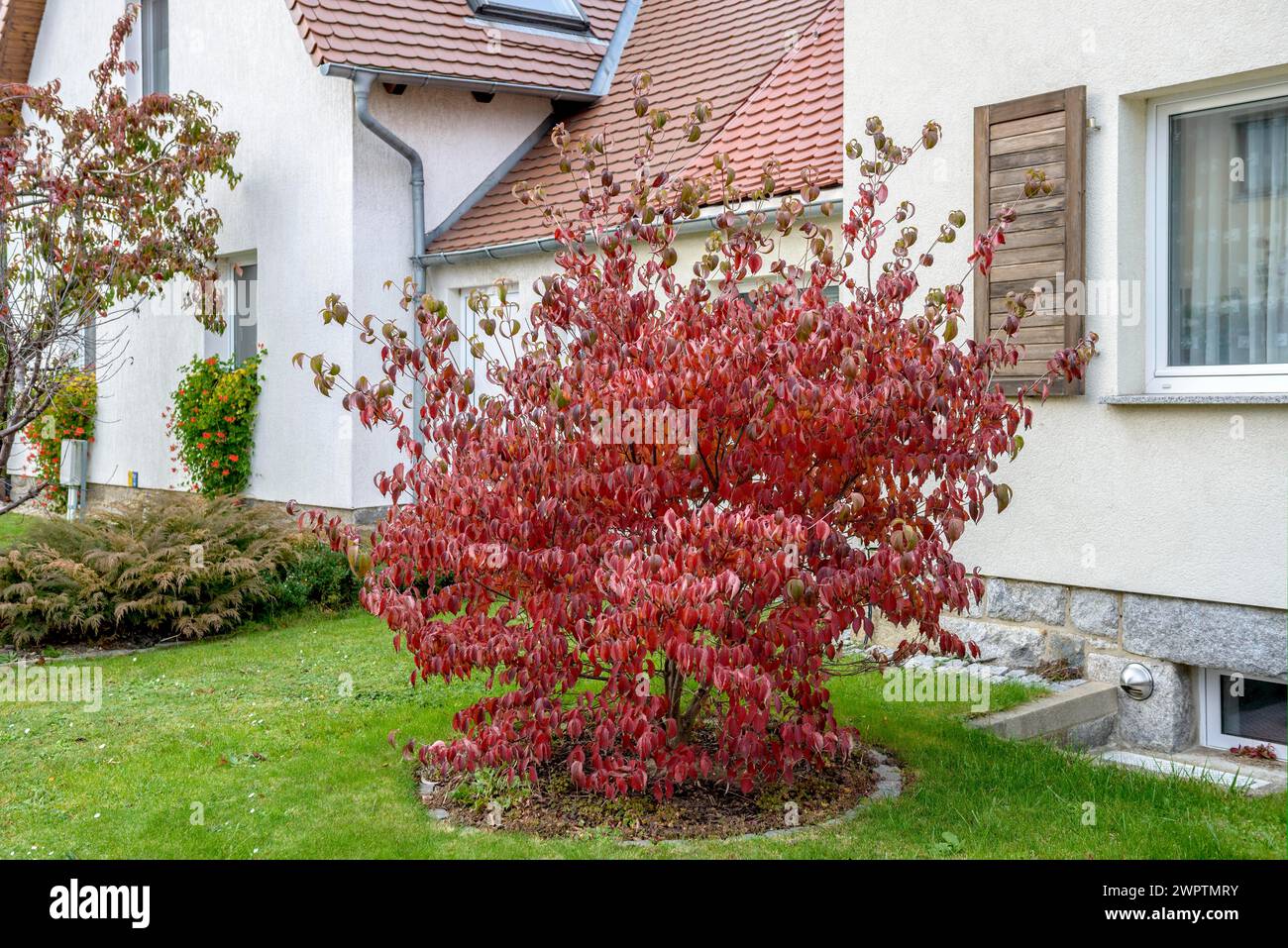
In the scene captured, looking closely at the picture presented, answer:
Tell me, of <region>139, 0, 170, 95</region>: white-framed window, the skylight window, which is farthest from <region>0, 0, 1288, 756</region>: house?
<region>139, 0, 170, 95</region>: white-framed window

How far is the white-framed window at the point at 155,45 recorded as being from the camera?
14492 millimetres

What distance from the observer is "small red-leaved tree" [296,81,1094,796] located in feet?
15.1

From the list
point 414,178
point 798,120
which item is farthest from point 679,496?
point 414,178

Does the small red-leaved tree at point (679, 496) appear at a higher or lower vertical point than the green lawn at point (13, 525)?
higher

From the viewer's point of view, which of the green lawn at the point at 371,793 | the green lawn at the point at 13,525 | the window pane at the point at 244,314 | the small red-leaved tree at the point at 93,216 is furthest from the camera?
the green lawn at the point at 13,525

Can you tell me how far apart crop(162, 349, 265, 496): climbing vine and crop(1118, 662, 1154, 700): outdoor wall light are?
29.3ft

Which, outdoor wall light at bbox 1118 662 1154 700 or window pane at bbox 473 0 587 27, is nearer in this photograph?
outdoor wall light at bbox 1118 662 1154 700

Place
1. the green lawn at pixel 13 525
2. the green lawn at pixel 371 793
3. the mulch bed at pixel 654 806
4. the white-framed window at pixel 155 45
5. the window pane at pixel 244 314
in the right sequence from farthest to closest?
the white-framed window at pixel 155 45
the green lawn at pixel 13 525
the window pane at pixel 244 314
the mulch bed at pixel 654 806
the green lawn at pixel 371 793

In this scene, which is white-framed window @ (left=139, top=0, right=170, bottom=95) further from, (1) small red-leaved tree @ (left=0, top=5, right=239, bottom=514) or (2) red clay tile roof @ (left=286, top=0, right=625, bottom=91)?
(2) red clay tile roof @ (left=286, top=0, right=625, bottom=91)

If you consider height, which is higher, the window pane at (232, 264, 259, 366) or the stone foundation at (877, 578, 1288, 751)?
the window pane at (232, 264, 259, 366)

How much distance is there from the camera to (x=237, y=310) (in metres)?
13.2

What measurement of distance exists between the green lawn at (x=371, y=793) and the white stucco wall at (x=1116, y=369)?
1045 millimetres

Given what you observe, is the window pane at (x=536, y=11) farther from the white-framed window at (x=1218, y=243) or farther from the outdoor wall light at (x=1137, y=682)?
the outdoor wall light at (x=1137, y=682)

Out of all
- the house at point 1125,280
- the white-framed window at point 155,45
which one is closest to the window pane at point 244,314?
the white-framed window at point 155,45
